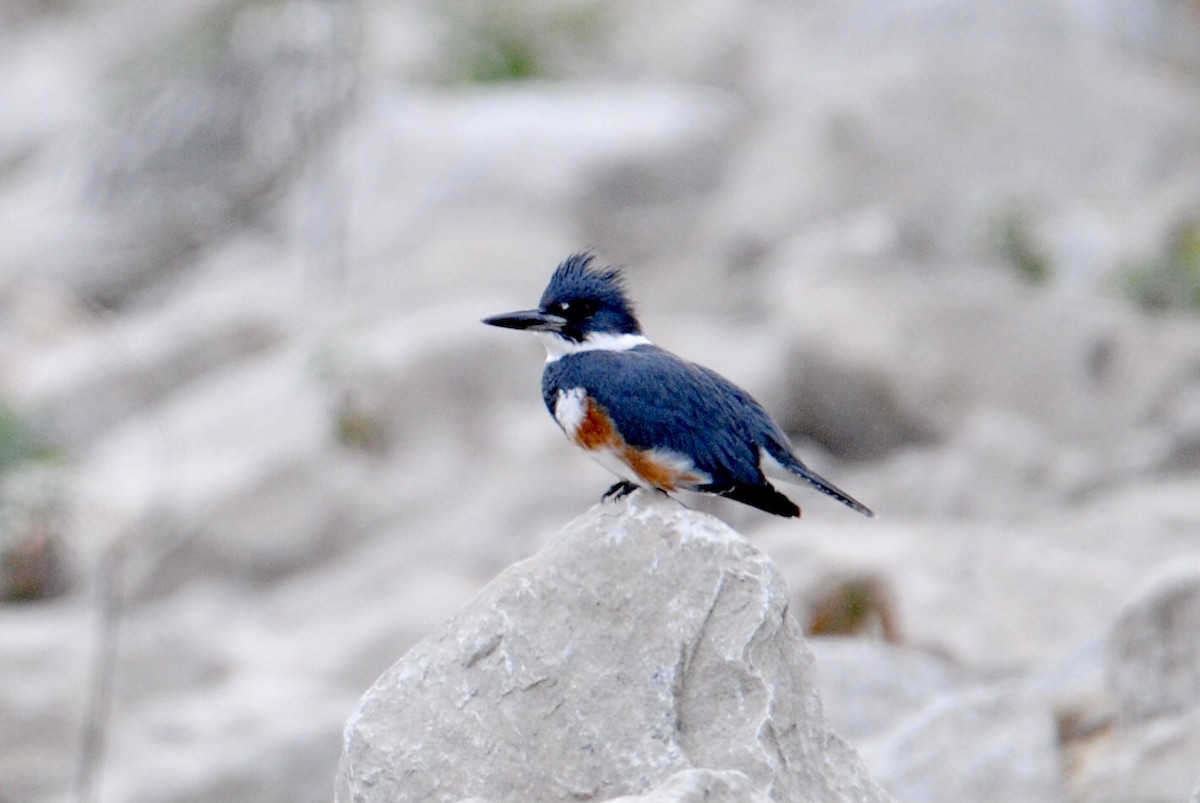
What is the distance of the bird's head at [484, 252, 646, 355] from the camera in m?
5.36

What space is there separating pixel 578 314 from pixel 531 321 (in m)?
0.15

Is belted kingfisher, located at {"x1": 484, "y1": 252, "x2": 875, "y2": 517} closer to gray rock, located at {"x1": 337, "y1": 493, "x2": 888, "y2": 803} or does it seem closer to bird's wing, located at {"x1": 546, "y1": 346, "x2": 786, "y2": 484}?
bird's wing, located at {"x1": 546, "y1": 346, "x2": 786, "y2": 484}

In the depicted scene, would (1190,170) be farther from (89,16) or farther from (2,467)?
(89,16)

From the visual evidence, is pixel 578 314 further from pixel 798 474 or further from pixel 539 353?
pixel 539 353

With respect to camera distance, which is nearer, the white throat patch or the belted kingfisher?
the belted kingfisher

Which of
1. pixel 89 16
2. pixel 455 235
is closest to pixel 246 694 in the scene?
pixel 455 235

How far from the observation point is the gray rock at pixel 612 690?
14.0 ft

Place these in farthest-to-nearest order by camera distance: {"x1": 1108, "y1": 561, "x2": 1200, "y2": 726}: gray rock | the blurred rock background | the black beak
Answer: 1. the blurred rock background
2. {"x1": 1108, "y1": 561, "x2": 1200, "y2": 726}: gray rock
3. the black beak

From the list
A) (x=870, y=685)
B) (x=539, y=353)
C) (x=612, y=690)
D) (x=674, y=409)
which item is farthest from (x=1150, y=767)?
(x=539, y=353)

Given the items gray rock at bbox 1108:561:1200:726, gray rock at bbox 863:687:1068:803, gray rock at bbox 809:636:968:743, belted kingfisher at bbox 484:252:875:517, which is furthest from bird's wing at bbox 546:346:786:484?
gray rock at bbox 809:636:968:743

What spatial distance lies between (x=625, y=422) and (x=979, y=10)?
1292cm

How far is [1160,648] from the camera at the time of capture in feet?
19.3

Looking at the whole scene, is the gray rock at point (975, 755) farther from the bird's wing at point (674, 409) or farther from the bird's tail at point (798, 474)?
the bird's wing at point (674, 409)

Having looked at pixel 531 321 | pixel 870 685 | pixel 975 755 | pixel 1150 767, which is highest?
pixel 531 321
